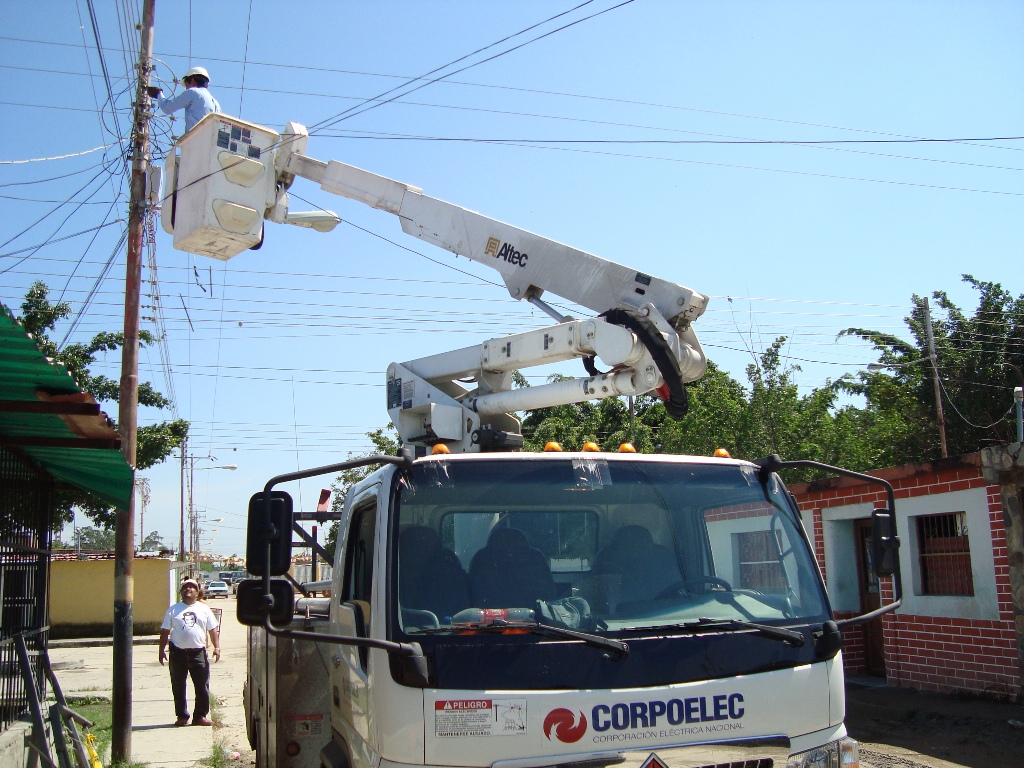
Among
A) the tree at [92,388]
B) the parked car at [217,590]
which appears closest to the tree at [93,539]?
the parked car at [217,590]

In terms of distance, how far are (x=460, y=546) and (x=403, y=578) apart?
272 mm

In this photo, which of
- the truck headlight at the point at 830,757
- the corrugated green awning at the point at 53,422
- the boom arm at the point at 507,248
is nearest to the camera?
the truck headlight at the point at 830,757

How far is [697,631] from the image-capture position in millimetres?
3650

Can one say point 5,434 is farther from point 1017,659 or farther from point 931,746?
point 1017,659

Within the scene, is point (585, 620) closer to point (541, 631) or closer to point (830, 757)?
point (541, 631)

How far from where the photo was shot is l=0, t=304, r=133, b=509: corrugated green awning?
4.70 m

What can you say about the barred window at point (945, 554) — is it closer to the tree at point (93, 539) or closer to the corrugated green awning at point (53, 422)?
the corrugated green awning at point (53, 422)

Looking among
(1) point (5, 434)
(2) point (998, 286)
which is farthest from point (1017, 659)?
(2) point (998, 286)

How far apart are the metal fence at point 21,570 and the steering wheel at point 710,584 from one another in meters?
5.21

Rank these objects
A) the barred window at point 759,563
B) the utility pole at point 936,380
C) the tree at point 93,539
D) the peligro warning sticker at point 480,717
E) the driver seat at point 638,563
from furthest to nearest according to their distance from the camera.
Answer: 1. the tree at point 93,539
2. the utility pole at point 936,380
3. the barred window at point 759,563
4. the driver seat at point 638,563
5. the peligro warning sticker at point 480,717

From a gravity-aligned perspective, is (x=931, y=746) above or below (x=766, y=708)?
below

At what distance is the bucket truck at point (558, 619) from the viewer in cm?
337

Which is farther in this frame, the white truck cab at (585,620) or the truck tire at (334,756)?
the truck tire at (334,756)

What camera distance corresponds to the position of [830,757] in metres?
3.66
